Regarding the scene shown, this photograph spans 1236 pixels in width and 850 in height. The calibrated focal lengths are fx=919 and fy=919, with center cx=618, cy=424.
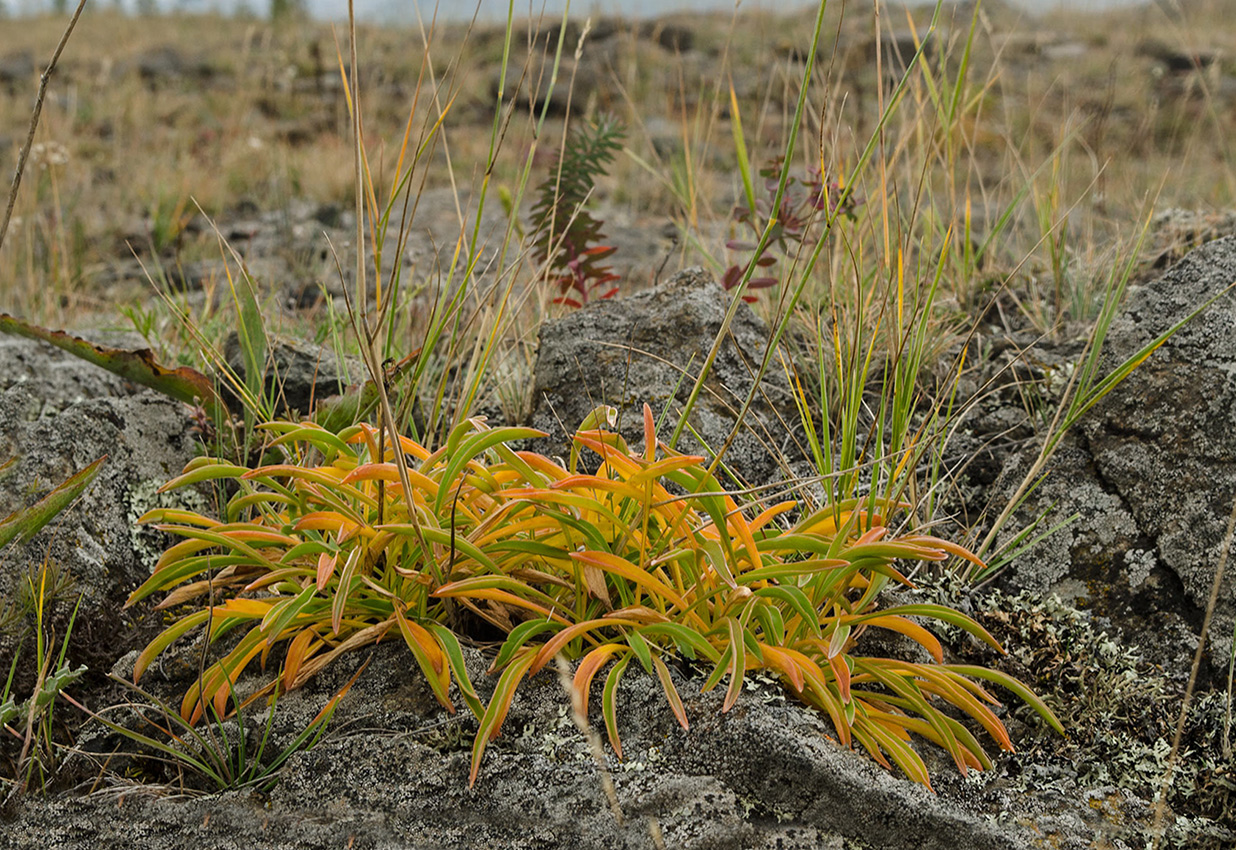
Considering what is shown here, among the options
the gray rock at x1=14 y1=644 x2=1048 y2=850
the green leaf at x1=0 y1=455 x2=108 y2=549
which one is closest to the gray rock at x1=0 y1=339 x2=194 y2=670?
the green leaf at x1=0 y1=455 x2=108 y2=549

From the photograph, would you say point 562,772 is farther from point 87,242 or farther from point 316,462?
point 87,242

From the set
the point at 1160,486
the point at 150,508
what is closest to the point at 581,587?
the point at 150,508

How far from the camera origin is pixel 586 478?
146cm

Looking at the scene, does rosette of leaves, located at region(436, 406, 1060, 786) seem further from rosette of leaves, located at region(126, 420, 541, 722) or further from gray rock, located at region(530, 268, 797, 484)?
gray rock, located at region(530, 268, 797, 484)

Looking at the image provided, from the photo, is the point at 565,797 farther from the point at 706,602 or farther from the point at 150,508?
the point at 150,508

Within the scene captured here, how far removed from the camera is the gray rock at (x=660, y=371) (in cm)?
219

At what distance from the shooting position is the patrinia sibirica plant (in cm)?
143

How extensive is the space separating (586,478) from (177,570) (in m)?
0.73

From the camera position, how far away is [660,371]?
2.28 meters

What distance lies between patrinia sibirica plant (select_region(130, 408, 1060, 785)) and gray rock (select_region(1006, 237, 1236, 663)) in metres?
0.46

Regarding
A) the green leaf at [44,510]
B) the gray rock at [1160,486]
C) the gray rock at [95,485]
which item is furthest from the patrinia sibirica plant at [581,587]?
the gray rock at [1160,486]

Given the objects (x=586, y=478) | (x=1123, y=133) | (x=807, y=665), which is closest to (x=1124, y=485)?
(x=807, y=665)

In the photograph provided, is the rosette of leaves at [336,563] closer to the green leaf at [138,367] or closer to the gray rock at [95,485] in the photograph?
the gray rock at [95,485]

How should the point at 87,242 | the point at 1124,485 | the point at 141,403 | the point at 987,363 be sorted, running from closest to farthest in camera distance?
the point at 1124,485, the point at 141,403, the point at 987,363, the point at 87,242
